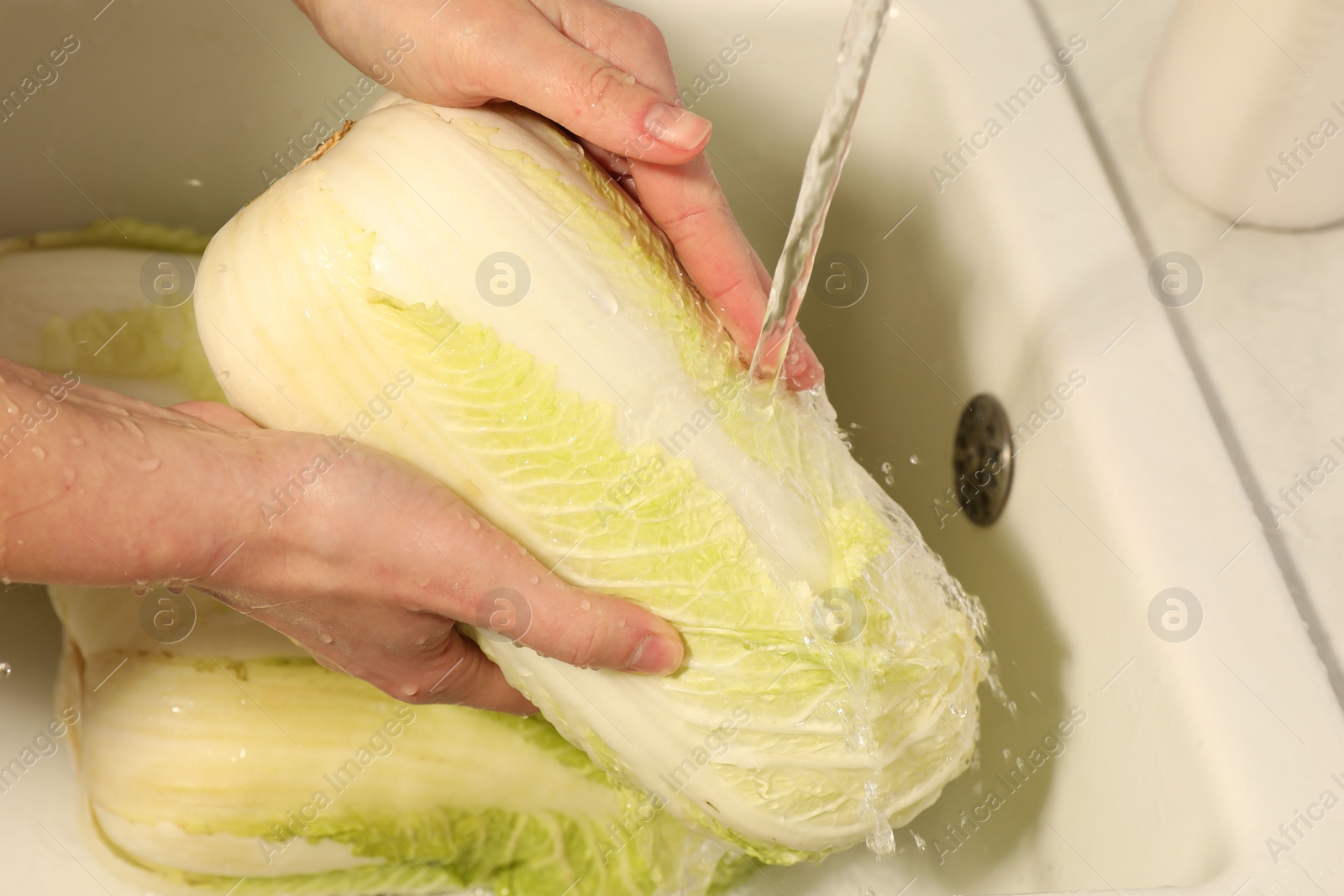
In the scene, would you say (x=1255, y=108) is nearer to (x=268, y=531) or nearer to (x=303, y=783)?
(x=268, y=531)

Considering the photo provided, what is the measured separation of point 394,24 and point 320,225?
20 cm

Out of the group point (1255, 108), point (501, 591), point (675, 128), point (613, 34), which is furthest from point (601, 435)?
point (1255, 108)

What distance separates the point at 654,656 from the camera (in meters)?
0.63

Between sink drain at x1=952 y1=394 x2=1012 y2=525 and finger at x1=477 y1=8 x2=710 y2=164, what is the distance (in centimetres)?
45

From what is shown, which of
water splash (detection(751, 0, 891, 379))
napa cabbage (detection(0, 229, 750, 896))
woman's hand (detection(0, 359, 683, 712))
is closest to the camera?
woman's hand (detection(0, 359, 683, 712))

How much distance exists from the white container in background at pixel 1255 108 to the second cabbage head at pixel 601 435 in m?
0.63

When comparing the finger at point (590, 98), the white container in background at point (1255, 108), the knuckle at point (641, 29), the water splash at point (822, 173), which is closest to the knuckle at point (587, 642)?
the water splash at point (822, 173)

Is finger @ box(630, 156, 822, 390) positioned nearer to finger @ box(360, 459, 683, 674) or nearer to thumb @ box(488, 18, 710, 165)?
thumb @ box(488, 18, 710, 165)

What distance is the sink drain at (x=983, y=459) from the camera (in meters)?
0.95

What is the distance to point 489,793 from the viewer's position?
920 millimetres

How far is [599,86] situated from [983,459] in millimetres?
555

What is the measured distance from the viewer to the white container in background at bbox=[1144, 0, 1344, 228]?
907 millimetres

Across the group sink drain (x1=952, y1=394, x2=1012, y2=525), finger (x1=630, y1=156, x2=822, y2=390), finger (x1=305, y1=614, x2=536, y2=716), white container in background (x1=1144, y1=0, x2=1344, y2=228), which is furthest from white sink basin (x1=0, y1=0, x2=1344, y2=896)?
finger (x1=305, y1=614, x2=536, y2=716)

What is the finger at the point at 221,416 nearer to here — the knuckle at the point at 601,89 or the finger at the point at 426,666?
the finger at the point at 426,666
